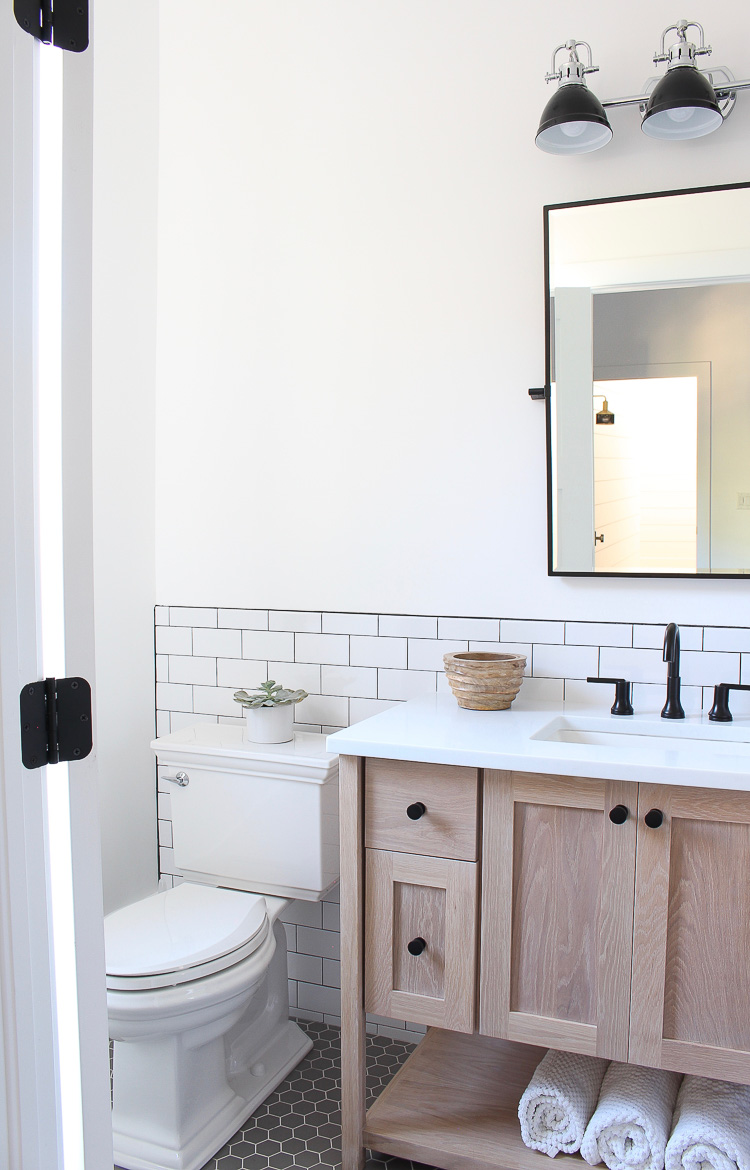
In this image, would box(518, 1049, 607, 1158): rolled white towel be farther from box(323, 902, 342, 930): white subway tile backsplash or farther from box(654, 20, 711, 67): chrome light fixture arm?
box(654, 20, 711, 67): chrome light fixture arm

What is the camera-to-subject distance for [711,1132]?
152 cm

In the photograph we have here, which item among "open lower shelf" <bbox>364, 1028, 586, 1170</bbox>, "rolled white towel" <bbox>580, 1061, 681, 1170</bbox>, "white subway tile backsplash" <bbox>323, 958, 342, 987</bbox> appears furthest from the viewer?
"white subway tile backsplash" <bbox>323, 958, 342, 987</bbox>

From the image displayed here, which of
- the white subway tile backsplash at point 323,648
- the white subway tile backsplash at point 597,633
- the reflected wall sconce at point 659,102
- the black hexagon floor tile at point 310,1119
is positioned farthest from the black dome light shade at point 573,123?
the black hexagon floor tile at point 310,1119

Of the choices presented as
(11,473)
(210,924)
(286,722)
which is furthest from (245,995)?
(11,473)

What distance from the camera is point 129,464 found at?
8.19 feet

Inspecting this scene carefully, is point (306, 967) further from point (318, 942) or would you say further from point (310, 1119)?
point (310, 1119)

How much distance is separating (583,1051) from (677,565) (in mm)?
1016

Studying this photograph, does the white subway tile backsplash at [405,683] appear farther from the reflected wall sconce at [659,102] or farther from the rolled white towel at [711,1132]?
the reflected wall sconce at [659,102]

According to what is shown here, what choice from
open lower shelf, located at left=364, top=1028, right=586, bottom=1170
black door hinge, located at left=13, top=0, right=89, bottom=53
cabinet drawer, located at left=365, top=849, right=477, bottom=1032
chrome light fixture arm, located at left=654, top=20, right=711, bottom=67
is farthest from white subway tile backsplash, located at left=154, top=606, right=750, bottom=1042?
black door hinge, located at left=13, top=0, right=89, bottom=53

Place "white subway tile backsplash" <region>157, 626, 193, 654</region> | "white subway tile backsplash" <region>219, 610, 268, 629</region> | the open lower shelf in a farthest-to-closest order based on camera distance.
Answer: "white subway tile backsplash" <region>157, 626, 193, 654</region>
"white subway tile backsplash" <region>219, 610, 268, 629</region>
the open lower shelf

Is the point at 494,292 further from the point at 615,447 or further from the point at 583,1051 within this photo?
the point at 583,1051

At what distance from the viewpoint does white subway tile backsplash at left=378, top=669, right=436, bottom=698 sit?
7.39 ft

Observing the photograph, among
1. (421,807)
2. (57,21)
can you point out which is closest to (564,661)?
(421,807)

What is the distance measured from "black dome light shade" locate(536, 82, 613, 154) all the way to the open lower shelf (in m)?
2.05
